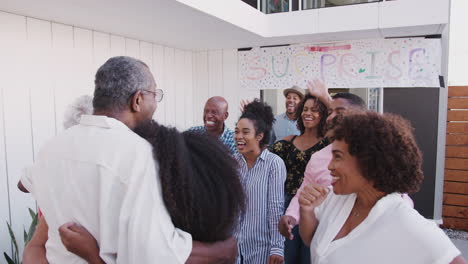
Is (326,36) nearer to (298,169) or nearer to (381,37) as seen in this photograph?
(381,37)

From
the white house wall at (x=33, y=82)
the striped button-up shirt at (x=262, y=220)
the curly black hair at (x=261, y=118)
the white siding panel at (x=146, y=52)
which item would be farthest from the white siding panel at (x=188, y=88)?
the striped button-up shirt at (x=262, y=220)

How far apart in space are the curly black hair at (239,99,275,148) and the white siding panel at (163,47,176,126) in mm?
2499

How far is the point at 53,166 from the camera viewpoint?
1.07 metres

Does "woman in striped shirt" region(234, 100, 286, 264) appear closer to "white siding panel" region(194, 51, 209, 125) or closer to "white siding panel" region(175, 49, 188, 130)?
"white siding panel" region(175, 49, 188, 130)

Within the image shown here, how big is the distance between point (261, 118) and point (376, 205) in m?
1.65

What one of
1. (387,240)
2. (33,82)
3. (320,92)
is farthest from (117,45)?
(387,240)

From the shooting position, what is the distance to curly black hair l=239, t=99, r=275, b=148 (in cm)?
267

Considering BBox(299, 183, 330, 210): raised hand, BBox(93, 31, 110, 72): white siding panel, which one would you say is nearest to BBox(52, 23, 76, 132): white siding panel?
BBox(93, 31, 110, 72): white siding panel

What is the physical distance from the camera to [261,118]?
284cm

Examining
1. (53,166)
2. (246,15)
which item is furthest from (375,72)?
(53,166)

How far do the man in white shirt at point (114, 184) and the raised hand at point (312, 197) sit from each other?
0.50 m

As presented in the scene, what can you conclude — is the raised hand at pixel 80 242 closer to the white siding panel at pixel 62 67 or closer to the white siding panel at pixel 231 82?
the white siding panel at pixel 62 67

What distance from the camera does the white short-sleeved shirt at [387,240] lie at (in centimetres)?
109

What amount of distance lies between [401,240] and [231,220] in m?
0.56
